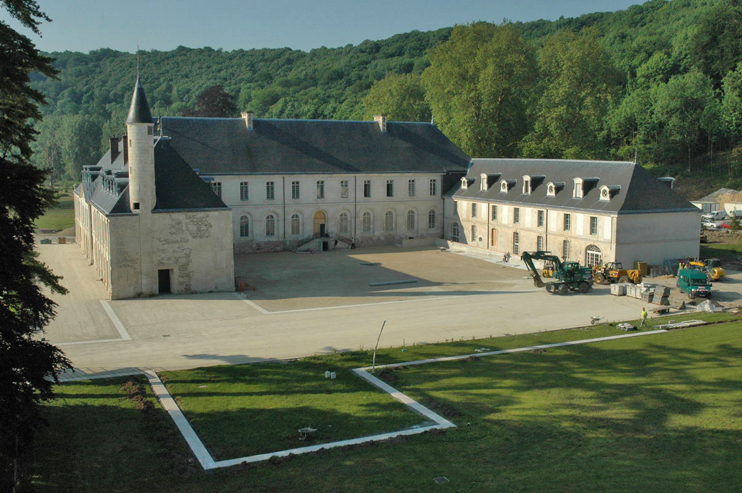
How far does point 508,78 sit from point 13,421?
6195cm

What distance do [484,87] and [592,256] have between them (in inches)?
1099

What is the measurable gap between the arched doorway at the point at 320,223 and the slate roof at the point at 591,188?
1211 cm

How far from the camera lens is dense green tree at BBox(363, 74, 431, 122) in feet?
280

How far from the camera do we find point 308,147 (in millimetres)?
56062

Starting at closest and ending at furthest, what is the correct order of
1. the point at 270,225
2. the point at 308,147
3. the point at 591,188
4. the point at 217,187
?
the point at 591,188
the point at 217,187
the point at 270,225
the point at 308,147

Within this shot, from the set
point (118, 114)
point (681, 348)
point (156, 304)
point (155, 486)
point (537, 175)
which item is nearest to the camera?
point (155, 486)

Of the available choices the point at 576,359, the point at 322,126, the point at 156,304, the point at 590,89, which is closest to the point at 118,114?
the point at 322,126

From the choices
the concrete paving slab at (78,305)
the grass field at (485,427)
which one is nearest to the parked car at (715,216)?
the grass field at (485,427)

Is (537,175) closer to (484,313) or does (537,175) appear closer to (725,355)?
(484,313)

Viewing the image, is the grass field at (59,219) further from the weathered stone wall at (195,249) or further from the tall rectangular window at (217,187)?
the weathered stone wall at (195,249)

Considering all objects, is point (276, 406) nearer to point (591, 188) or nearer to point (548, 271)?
point (548, 271)

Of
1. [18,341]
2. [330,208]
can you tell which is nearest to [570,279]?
[330,208]

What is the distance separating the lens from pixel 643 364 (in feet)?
74.7

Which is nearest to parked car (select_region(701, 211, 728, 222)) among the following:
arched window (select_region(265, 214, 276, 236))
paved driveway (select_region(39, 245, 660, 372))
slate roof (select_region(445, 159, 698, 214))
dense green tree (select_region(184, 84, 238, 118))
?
slate roof (select_region(445, 159, 698, 214))
